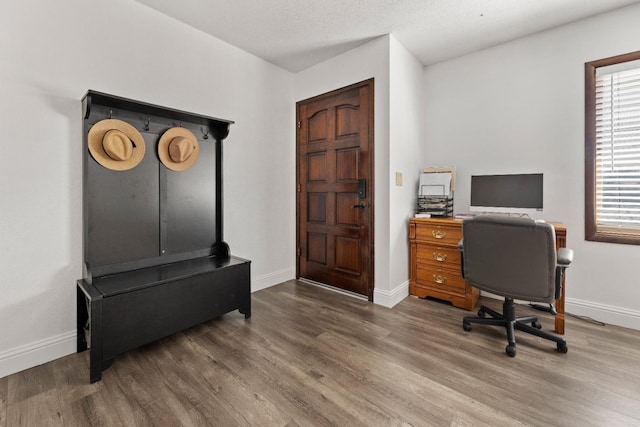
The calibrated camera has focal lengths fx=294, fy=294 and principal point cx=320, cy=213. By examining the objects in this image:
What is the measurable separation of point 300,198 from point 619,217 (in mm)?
3041

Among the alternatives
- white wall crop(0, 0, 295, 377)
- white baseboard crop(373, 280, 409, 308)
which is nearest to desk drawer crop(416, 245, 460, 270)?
white baseboard crop(373, 280, 409, 308)

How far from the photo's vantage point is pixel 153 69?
245 centimetres

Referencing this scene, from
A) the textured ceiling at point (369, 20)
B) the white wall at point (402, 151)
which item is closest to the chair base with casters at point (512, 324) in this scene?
the white wall at point (402, 151)

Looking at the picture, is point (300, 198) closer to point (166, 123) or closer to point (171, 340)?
point (166, 123)

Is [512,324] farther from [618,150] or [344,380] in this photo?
[618,150]

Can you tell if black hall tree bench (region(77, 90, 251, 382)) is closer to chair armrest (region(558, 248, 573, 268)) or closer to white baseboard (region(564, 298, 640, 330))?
chair armrest (region(558, 248, 573, 268))

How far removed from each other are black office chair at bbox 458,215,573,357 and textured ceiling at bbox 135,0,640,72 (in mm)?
1770

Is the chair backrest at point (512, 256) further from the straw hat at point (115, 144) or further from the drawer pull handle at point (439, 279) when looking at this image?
the straw hat at point (115, 144)

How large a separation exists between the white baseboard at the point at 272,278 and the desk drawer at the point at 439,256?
1.56m

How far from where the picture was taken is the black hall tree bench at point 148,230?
6.23 ft

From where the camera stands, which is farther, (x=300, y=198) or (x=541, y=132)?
(x=300, y=198)

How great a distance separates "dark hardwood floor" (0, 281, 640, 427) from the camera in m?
1.48

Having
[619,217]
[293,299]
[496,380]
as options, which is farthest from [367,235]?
[619,217]

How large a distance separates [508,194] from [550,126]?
728 mm
